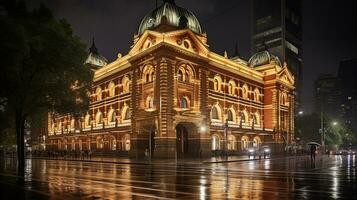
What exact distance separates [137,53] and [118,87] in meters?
11.6

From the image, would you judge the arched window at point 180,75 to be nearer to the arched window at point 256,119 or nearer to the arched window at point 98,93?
the arched window at point 98,93

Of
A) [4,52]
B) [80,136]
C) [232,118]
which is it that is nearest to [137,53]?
[232,118]

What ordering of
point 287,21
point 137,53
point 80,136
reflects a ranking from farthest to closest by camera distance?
1. point 287,21
2. point 80,136
3. point 137,53

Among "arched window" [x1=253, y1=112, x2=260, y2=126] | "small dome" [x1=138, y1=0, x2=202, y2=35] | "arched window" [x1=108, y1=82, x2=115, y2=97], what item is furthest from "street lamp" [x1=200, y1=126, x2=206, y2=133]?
"arched window" [x1=253, y1=112, x2=260, y2=126]

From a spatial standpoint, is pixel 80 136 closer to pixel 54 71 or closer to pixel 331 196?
pixel 54 71

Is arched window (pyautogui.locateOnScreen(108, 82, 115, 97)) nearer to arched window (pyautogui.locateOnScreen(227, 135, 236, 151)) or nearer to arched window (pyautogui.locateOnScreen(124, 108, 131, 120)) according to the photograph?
arched window (pyautogui.locateOnScreen(124, 108, 131, 120))

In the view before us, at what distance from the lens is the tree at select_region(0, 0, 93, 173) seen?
20.2 m

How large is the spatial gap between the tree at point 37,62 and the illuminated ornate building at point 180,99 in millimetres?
17072

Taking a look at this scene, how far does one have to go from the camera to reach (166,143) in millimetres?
50688

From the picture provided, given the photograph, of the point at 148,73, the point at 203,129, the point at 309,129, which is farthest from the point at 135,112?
the point at 309,129

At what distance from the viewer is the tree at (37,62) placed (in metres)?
20.2

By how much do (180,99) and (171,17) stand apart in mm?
14085

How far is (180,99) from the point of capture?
55.3 m

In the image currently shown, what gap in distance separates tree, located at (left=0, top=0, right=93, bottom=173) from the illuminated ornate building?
17072 mm
